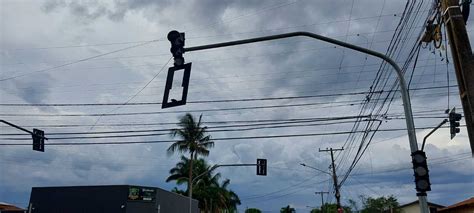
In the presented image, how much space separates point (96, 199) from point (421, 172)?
33617mm

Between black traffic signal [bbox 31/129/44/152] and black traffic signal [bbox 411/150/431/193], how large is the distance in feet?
59.1

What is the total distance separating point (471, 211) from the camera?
114 feet

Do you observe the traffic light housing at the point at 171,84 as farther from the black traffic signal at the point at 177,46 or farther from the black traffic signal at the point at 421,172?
the black traffic signal at the point at 421,172

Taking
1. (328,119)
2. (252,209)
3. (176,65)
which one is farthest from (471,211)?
(252,209)

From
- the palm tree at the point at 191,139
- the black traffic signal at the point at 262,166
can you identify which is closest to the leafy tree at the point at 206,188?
the palm tree at the point at 191,139

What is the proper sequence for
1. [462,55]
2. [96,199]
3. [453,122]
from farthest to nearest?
[96,199] → [453,122] → [462,55]

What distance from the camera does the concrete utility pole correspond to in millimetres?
10227

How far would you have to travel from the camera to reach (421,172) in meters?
11.3

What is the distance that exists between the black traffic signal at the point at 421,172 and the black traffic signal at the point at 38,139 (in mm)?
18016

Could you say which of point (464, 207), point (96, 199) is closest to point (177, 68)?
point (96, 199)

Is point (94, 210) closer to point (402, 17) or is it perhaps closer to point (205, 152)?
point (205, 152)

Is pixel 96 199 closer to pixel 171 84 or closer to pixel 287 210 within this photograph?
pixel 171 84

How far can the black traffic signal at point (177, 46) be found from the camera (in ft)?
35.1

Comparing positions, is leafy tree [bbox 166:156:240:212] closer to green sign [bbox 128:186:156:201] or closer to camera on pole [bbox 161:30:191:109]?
green sign [bbox 128:186:156:201]
